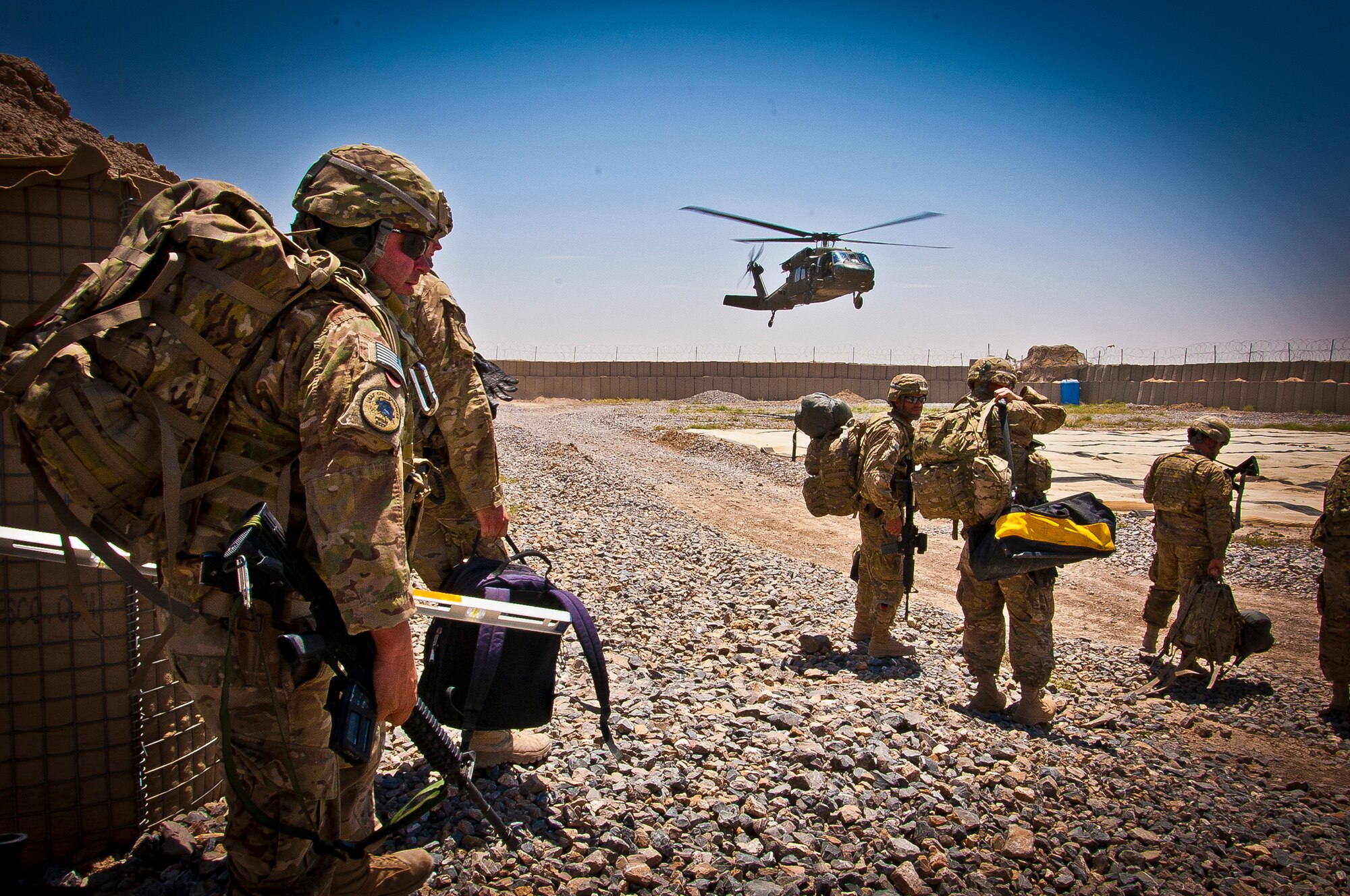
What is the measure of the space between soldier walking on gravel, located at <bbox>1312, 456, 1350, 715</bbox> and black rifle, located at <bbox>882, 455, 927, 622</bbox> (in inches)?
108

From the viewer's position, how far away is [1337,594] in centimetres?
556

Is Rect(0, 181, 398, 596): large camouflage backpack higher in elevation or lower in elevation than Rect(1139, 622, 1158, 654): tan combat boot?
higher

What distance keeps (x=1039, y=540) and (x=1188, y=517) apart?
2630 mm

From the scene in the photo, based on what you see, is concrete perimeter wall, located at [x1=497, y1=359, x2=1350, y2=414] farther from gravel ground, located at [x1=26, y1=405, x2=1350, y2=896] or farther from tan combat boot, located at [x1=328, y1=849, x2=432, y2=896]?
tan combat boot, located at [x1=328, y1=849, x2=432, y2=896]

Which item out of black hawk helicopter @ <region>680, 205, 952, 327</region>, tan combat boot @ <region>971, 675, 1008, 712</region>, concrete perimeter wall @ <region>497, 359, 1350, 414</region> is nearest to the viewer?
tan combat boot @ <region>971, 675, 1008, 712</region>

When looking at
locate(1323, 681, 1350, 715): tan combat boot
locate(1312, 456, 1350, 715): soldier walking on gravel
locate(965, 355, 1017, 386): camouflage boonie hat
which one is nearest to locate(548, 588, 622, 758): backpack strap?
locate(965, 355, 1017, 386): camouflage boonie hat

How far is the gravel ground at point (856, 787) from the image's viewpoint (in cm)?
299

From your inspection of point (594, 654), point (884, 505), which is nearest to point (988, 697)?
point (884, 505)

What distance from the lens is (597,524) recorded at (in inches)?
386

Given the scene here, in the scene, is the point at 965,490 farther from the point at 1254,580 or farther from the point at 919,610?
the point at 1254,580

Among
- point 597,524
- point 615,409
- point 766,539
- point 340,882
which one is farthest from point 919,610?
point 615,409

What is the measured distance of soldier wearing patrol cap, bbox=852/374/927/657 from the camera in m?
5.43

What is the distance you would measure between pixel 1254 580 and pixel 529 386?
A: 42.0 meters

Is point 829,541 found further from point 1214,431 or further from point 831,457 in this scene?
point 1214,431
